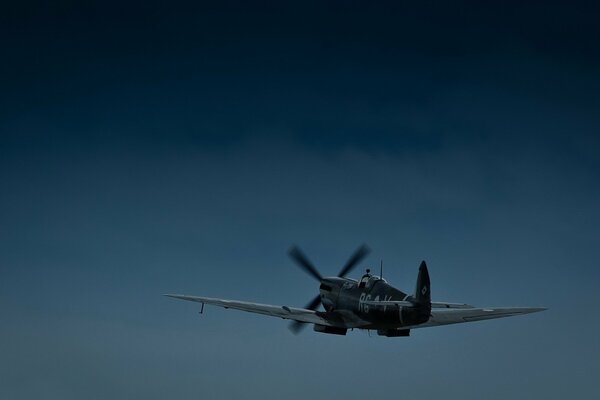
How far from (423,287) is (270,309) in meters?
10.6

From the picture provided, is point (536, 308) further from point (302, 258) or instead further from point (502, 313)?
point (302, 258)

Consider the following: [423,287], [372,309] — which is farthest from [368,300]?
[423,287]

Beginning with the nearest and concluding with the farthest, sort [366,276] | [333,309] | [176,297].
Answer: [366,276] < [333,309] < [176,297]

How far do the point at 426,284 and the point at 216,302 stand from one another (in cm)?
1417

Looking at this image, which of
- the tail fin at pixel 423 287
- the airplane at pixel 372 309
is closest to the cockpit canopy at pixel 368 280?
the airplane at pixel 372 309

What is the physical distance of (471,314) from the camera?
3312 centimetres

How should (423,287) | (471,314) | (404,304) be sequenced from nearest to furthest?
(423,287) < (404,304) < (471,314)

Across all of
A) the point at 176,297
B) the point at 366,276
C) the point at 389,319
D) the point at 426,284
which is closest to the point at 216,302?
the point at 176,297

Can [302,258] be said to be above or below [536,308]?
above

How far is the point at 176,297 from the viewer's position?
132ft

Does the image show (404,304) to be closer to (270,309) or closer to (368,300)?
(368,300)

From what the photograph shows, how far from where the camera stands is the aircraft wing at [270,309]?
35.7 m

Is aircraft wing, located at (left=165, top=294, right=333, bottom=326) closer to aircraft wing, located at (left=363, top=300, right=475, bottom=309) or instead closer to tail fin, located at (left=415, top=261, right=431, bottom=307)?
aircraft wing, located at (left=363, top=300, right=475, bottom=309)

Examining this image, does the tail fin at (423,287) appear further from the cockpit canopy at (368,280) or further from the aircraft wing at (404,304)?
the cockpit canopy at (368,280)
